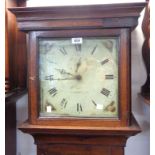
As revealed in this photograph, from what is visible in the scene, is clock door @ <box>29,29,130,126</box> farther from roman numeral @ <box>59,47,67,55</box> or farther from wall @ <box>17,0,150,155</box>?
wall @ <box>17,0,150,155</box>

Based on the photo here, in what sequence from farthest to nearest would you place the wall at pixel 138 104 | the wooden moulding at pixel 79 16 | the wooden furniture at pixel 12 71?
the wall at pixel 138 104 → the wooden furniture at pixel 12 71 → the wooden moulding at pixel 79 16

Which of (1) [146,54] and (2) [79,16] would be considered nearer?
(2) [79,16]

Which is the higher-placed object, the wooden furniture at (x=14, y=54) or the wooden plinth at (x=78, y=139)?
the wooden furniture at (x=14, y=54)

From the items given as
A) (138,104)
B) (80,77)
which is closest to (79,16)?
(80,77)

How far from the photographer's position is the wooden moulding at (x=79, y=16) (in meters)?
0.98

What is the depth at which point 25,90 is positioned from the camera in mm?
1423

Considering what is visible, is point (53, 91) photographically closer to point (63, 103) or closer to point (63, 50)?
point (63, 103)

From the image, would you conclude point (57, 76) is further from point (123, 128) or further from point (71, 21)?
point (123, 128)

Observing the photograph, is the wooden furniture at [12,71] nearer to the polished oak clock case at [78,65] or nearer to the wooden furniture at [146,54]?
the polished oak clock case at [78,65]

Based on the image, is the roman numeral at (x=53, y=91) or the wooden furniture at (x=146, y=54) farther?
the wooden furniture at (x=146, y=54)

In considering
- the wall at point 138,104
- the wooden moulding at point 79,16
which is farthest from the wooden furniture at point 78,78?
the wall at point 138,104

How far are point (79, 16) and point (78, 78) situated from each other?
279 millimetres

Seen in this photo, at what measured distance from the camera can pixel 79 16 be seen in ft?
3.31
